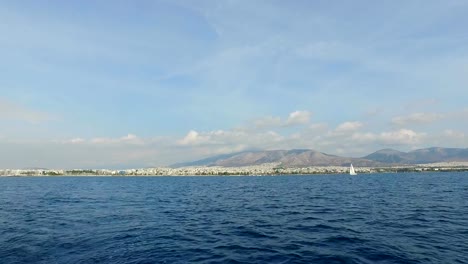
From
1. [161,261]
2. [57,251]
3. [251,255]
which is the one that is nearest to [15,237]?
[57,251]

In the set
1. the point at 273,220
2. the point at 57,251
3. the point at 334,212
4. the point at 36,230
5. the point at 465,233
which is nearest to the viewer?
the point at 57,251

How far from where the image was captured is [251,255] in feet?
73.2

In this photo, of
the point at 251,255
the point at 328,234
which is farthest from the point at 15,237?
the point at 328,234

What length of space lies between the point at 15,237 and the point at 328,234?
31.1m

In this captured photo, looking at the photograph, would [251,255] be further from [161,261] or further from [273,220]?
[273,220]

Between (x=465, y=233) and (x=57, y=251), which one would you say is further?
(x=465, y=233)

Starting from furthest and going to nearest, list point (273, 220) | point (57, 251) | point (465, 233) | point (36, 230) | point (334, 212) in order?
point (334, 212) < point (273, 220) < point (36, 230) < point (465, 233) < point (57, 251)

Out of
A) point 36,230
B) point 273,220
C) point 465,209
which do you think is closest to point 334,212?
point 273,220

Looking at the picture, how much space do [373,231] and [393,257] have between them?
348 inches

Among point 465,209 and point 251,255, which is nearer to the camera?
point 251,255

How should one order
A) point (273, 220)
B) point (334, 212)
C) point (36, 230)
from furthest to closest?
1. point (334, 212)
2. point (273, 220)
3. point (36, 230)

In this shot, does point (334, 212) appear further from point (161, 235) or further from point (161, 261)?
point (161, 261)

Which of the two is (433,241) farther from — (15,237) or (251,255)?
(15,237)

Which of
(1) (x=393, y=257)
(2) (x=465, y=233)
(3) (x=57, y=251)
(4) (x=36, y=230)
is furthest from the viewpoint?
(4) (x=36, y=230)
